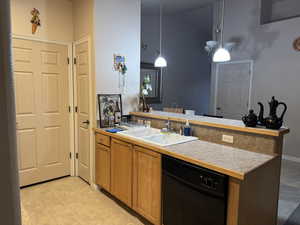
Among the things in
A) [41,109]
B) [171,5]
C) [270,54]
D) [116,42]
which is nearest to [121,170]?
[41,109]

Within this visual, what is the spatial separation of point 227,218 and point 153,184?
0.79 meters

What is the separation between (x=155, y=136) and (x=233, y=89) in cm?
352

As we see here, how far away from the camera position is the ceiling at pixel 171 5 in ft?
16.7

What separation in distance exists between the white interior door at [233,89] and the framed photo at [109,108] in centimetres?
334

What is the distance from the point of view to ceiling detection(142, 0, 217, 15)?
5090 mm

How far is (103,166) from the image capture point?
289 centimetres

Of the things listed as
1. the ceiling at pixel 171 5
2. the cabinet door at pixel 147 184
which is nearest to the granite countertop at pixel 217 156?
the cabinet door at pixel 147 184

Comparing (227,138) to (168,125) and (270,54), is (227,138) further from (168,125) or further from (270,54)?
(270,54)

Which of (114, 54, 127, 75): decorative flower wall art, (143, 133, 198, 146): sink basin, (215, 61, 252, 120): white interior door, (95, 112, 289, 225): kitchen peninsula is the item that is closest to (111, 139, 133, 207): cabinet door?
(95, 112, 289, 225): kitchen peninsula

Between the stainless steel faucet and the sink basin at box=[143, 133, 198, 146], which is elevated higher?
the stainless steel faucet

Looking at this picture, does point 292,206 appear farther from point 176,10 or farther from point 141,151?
point 176,10

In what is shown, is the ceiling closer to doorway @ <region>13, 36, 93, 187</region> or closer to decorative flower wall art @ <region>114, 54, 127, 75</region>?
decorative flower wall art @ <region>114, 54, 127, 75</region>

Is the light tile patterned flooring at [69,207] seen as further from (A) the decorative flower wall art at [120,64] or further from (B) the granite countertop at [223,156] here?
(A) the decorative flower wall art at [120,64]

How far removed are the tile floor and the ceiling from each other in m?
4.19
